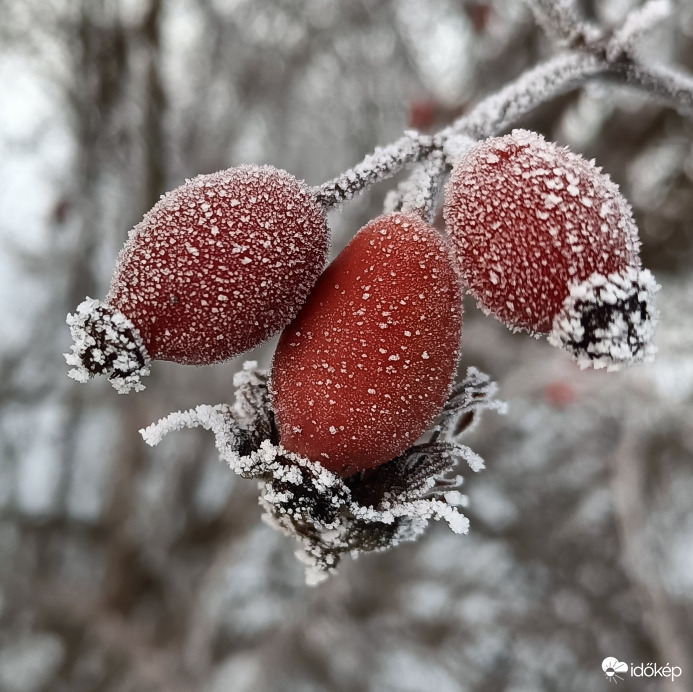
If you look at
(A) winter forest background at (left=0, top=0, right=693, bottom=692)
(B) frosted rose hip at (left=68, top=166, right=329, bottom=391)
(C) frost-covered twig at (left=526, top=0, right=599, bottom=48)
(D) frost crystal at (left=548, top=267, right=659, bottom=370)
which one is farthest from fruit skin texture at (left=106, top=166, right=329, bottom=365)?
(A) winter forest background at (left=0, top=0, right=693, bottom=692)

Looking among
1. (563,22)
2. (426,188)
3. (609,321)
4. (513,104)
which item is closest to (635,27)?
(563,22)

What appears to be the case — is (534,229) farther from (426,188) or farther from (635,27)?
(635,27)

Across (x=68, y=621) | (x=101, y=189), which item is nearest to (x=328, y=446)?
(x=101, y=189)

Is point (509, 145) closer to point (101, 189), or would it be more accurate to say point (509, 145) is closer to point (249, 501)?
point (249, 501)

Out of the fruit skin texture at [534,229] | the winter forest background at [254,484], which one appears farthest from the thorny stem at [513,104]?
the winter forest background at [254,484]

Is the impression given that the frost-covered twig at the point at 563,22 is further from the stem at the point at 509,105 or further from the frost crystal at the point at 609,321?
the frost crystal at the point at 609,321
